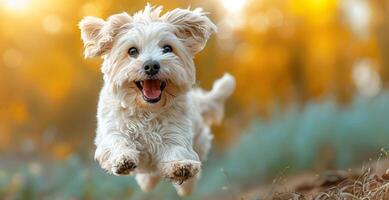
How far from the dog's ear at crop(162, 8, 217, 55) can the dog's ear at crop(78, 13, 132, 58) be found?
342 mm

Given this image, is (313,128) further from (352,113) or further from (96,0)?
(96,0)

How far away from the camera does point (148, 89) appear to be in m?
5.77

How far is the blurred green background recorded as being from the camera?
463 inches

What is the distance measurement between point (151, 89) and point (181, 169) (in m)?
0.70

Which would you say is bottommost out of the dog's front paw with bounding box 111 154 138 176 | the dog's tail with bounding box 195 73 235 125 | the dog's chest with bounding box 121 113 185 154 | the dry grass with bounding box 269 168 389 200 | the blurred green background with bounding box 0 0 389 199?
the dry grass with bounding box 269 168 389 200

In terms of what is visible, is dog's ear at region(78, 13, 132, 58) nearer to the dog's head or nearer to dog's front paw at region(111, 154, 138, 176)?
the dog's head

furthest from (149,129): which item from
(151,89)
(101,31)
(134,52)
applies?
(101,31)

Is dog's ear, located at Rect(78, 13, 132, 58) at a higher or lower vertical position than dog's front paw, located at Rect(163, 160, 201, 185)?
higher

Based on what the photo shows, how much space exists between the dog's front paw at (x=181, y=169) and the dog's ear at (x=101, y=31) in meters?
1.16

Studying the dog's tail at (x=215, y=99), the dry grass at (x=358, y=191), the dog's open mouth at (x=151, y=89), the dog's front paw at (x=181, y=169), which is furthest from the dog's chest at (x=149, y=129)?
the dog's tail at (x=215, y=99)

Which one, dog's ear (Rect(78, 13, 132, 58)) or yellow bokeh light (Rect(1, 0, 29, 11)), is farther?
yellow bokeh light (Rect(1, 0, 29, 11))

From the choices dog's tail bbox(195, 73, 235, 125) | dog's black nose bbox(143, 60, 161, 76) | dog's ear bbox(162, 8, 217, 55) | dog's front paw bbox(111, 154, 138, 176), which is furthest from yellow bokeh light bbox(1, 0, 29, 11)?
dog's front paw bbox(111, 154, 138, 176)

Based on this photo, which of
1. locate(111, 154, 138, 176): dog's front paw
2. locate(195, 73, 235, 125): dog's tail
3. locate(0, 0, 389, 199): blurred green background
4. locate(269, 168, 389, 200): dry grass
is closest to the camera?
locate(269, 168, 389, 200): dry grass

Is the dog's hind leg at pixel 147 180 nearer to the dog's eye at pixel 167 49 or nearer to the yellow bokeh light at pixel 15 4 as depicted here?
the dog's eye at pixel 167 49
